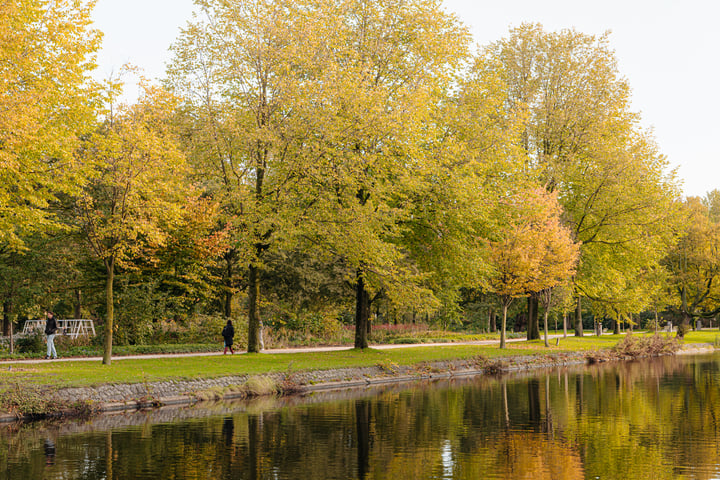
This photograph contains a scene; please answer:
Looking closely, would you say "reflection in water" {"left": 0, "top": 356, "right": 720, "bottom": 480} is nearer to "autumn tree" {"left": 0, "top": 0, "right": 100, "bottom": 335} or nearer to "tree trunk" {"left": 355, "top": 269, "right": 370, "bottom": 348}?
"autumn tree" {"left": 0, "top": 0, "right": 100, "bottom": 335}

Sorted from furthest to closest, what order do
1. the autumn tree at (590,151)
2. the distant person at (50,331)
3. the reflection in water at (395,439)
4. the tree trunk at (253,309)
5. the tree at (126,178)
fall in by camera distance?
the autumn tree at (590,151) → the tree trunk at (253,309) → the distant person at (50,331) → the tree at (126,178) → the reflection in water at (395,439)

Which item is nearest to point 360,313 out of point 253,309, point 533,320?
point 253,309

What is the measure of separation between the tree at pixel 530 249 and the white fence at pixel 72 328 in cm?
2098

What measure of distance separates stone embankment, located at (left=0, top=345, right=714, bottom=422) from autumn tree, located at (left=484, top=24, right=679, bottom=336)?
49.9ft

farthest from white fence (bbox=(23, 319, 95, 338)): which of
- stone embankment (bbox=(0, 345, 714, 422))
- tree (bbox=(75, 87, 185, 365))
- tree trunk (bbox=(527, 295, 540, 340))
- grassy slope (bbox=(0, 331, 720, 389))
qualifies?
tree trunk (bbox=(527, 295, 540, 340))

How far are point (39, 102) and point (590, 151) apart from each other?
33.8 metres

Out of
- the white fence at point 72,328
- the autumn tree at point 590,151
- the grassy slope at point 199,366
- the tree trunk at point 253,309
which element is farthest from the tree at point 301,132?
the autumn tree at point 590,151

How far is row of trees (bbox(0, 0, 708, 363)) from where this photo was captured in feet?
79.5

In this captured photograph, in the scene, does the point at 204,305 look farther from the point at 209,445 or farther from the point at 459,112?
the point at 209,445

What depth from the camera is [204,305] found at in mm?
40906

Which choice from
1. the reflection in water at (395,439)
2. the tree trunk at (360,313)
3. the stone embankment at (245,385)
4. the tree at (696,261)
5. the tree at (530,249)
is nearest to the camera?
the reflection in water at (395,439)

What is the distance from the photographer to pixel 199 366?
25500 mm

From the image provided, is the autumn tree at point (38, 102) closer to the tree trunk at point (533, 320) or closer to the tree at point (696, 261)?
the tree trunk at point (533, 320)

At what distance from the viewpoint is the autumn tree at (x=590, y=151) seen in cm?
4512
